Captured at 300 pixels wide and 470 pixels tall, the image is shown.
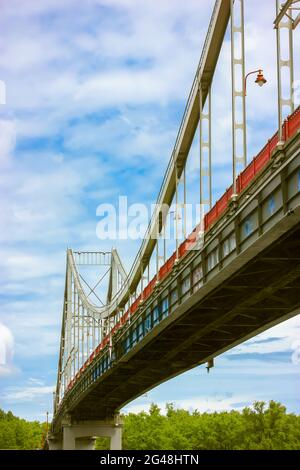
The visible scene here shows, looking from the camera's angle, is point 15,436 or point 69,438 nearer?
point 69,438

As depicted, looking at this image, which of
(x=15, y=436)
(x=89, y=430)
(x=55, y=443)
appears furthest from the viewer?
(x=15, y=436)

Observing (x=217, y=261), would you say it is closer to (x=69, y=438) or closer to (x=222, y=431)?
(x=69, y=438)

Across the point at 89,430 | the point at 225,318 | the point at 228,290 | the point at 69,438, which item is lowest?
the point at 69,438

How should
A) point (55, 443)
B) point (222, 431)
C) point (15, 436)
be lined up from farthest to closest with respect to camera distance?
point (15, 436) < point (55, 443) < point (222, 431)

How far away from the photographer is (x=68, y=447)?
322 feet

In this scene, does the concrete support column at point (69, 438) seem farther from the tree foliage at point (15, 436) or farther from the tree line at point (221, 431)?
the tree foliage at point (15, 436)

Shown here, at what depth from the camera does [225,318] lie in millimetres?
43188

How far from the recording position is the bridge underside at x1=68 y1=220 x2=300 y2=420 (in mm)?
32562

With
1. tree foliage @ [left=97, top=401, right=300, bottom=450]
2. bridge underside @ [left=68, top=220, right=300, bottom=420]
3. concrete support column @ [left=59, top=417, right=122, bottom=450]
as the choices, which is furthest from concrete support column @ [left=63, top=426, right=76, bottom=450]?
bridge underside @ [left=68, top=220, right=300, bottom=420]

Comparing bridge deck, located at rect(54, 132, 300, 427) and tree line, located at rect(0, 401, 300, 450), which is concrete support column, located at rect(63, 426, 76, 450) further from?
bridge deck, located at rect(54, 132, 300, 427)

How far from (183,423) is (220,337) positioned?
8050 centimetres

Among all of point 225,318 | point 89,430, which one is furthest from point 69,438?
point 225,318

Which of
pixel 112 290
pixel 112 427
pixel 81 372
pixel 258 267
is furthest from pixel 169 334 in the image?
pixel 112 290

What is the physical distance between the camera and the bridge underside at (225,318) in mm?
32562
